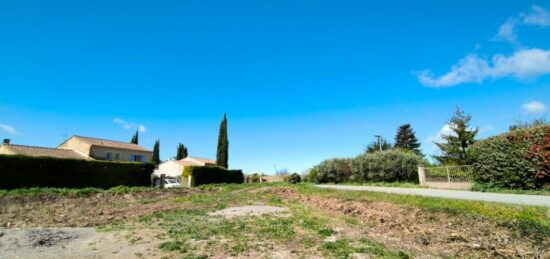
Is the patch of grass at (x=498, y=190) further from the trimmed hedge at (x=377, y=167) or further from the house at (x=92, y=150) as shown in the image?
the house at (x=92, y=150)

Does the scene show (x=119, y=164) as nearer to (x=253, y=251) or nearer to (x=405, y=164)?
(x=253, y=251)

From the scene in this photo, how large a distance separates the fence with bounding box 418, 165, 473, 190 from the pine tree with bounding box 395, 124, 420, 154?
39.1 m

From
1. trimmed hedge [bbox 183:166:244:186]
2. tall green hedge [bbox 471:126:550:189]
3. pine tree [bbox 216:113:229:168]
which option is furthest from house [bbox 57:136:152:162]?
tall green hedge [bbox 471:126:550:189]

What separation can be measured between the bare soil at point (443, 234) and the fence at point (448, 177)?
1194cm

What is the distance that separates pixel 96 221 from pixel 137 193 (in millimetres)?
9821

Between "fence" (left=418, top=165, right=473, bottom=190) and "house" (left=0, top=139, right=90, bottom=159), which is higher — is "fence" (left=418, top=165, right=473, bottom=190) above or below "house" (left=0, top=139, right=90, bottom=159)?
below

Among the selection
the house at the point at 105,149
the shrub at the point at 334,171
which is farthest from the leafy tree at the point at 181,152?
the shrub at the point at 334,171

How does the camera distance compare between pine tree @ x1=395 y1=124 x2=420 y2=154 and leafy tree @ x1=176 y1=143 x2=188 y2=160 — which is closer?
pine tree @ x1=395 y1=124 x2=420 y2=154

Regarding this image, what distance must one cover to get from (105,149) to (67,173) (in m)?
23.6

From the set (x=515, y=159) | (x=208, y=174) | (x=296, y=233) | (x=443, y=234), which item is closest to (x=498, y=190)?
(x=515, y=159)

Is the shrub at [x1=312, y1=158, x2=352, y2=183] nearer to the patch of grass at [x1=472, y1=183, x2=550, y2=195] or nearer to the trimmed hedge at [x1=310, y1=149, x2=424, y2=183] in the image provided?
the trimmed hedge at [x1=310, y1=149, x2=424, y2=183]

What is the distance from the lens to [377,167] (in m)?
27.8

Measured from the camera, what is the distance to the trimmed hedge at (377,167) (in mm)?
26328

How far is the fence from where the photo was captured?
18.3 metres
